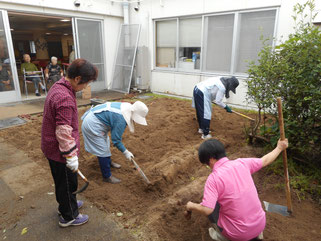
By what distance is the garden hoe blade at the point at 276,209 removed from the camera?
8.65 ft

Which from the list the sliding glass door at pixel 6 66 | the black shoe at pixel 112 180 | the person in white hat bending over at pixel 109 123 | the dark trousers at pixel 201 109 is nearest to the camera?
the person in white hat bending over at pixel 109 123

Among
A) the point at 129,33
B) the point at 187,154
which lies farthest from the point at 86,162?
the point at 129,33

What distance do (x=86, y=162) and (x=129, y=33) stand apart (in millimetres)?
7125

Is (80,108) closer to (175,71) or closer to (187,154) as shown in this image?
(175,71)

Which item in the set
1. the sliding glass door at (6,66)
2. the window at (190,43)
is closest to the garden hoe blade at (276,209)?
the window at (190,43)

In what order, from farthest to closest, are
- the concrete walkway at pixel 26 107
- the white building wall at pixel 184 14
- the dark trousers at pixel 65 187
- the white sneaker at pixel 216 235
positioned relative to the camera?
1. the concrete walkway at pixel 26 107
2. the white building wall at pixel 184 14
3. the dark trousers at pixel 65 187
4. the white sneaker at pixel 216 235

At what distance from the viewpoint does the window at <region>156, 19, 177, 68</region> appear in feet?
29.0

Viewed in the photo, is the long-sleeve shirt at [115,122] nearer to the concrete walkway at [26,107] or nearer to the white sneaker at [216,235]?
the white sneaker at [216,235]

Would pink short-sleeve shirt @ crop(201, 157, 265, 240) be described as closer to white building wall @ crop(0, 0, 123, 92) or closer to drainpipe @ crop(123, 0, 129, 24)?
white building wall @ crop(0, 0, 123, 92)

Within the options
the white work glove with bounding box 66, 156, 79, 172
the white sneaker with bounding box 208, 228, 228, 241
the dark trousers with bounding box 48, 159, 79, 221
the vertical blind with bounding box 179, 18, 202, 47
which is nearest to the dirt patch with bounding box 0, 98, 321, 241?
the white sneaker with bounding box 208, 228, 228, 241

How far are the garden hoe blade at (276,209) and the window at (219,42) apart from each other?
555 cm

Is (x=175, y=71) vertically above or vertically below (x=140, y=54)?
below

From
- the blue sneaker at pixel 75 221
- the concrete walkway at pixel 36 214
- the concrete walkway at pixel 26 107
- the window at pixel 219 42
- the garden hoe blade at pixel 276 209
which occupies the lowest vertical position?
the concrete walkway at pixel 36 214

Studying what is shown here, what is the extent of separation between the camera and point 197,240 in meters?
2.32
